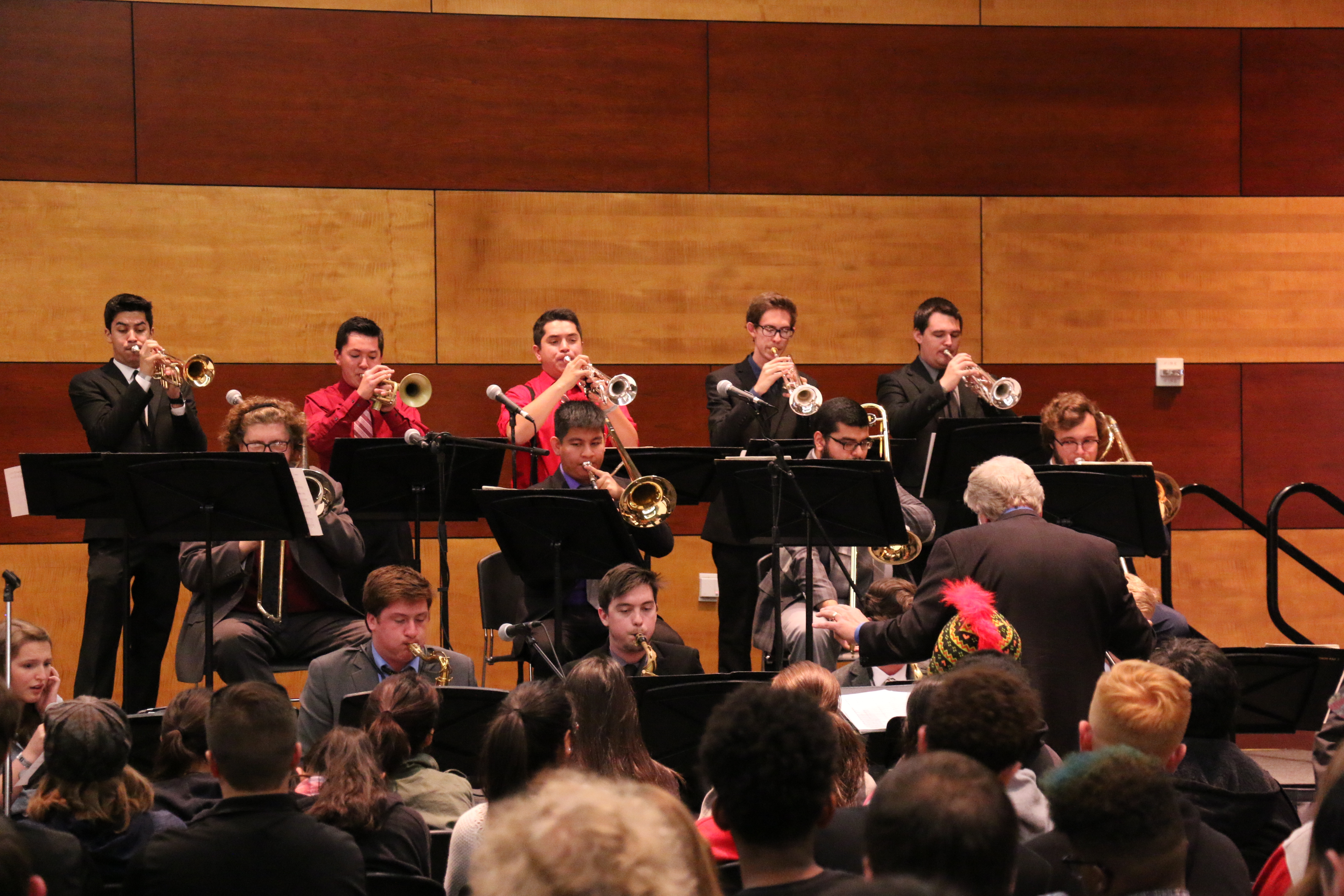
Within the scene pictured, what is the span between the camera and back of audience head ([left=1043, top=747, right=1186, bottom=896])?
193cm

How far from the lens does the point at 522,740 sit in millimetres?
2738

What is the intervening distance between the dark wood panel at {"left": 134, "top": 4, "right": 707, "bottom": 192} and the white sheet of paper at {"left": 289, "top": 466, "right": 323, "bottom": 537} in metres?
2.64

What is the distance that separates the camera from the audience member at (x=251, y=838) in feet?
7.39

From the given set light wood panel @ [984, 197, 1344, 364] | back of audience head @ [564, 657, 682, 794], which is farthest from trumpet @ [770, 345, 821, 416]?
back of audience head @ [564, 657, 682, 794]

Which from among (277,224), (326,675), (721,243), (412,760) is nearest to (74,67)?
(277,224)

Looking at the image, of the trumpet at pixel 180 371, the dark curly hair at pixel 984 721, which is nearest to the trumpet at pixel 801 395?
the trumpet at pixel 180 371

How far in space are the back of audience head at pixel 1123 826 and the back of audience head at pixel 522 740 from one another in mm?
1144

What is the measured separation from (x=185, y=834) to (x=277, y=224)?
4.96 metres

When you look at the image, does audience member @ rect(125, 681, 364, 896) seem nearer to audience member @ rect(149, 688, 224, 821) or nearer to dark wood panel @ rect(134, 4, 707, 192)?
audience member @ rect(149, 688, 224, 821)

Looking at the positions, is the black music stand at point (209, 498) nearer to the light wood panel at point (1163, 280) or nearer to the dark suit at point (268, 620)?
the dark suit at point (268, 620)

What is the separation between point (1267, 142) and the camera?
7.34 m

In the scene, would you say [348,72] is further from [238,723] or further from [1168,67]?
[238,723]

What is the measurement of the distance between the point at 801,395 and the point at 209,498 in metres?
2.56

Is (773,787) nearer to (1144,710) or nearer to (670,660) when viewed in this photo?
(1144,710)
